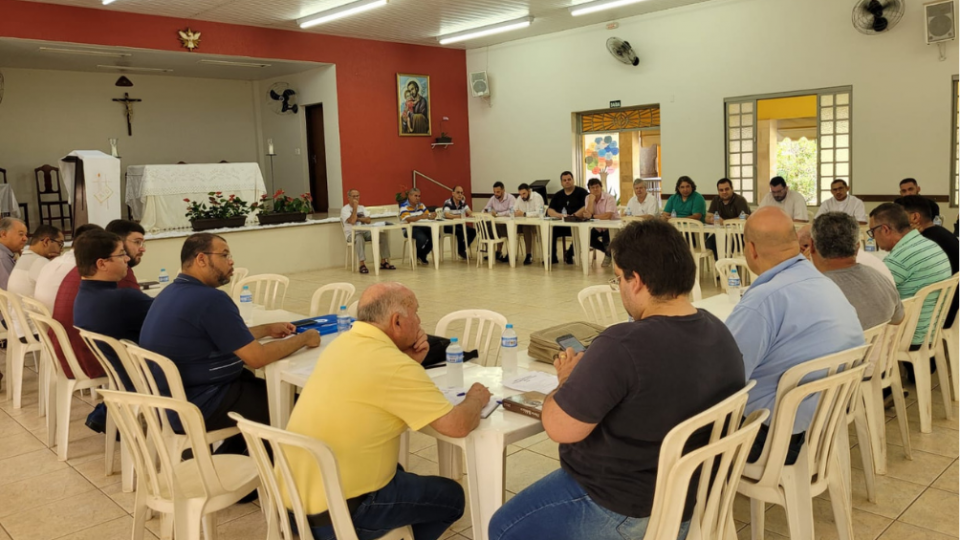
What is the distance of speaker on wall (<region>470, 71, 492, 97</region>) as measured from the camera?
13.8m

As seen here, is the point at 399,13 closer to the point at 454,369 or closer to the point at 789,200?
the point at 789,200

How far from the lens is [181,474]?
264 centimetres

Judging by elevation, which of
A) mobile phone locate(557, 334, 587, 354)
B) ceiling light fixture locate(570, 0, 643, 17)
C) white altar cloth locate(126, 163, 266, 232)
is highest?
ceiling light fixture locate(570, 0, 643, 17)

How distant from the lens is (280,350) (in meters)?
3.10

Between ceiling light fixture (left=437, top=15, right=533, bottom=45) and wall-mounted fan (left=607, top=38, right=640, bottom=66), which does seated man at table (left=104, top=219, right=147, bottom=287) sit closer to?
ceiling light fixture (left=437, top=15, right=533, bottom=45)

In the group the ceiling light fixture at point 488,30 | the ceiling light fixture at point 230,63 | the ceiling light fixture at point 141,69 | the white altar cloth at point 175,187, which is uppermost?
the ceiling light fixture at point 488,30

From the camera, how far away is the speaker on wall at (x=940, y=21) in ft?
28.0

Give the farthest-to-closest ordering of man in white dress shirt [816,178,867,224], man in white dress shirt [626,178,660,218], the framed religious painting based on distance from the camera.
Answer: the framed religious painting
man in white dress shirt [626,178,660,218]
man in white dress shirt [816,178,867,224]

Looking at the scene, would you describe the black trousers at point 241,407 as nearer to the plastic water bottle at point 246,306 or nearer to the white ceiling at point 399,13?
the plastic water bottle at point 246,306

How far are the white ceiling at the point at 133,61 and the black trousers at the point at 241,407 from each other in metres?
8.53

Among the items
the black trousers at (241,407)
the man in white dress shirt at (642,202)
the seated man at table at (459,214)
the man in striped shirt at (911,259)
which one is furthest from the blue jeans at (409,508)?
the seated man at table at (459,214)

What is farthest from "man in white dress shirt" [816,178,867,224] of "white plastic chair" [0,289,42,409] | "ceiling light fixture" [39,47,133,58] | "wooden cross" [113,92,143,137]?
"wooden cross" [113,92,143,137]

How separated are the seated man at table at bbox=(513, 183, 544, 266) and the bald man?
26.8 ft

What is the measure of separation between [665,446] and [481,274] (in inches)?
319
